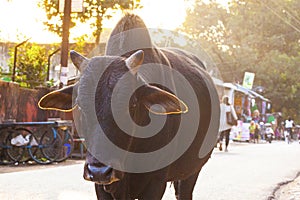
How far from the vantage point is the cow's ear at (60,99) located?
147 inches

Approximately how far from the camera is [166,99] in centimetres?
355

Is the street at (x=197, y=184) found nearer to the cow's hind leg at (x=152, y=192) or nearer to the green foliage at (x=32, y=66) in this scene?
the cow's hind leg at (x=152, y=192)

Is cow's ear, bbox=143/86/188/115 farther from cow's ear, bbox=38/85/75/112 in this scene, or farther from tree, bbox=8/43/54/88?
tree, bbox=8/43/54/88

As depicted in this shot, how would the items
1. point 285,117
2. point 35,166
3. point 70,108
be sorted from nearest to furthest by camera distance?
point 70,108 → point 35,166 → point 285,117

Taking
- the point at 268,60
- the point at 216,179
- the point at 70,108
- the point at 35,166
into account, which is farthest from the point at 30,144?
the point at 268,60

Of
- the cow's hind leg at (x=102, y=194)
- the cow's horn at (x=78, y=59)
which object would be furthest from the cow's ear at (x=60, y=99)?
the cow's hind leg at (x=102, y=194)

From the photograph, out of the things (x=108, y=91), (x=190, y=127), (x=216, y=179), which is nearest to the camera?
(x=108, y=91)

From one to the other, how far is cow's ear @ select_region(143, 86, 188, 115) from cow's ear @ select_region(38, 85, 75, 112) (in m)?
0.55

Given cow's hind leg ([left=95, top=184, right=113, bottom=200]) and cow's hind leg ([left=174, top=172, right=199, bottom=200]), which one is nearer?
cow's hind leg ([left=95, top=184, right=113, bottom=200])

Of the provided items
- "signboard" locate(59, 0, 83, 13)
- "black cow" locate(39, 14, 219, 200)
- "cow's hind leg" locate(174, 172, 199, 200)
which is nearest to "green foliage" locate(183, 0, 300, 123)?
"signboard" locate(59, 0, 83, 13)

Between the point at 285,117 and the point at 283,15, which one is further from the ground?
the point at 283,15

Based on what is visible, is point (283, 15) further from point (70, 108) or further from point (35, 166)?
point (70, 108)

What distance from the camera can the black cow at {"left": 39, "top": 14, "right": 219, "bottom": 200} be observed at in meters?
3.38

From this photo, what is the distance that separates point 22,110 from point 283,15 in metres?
33.3
